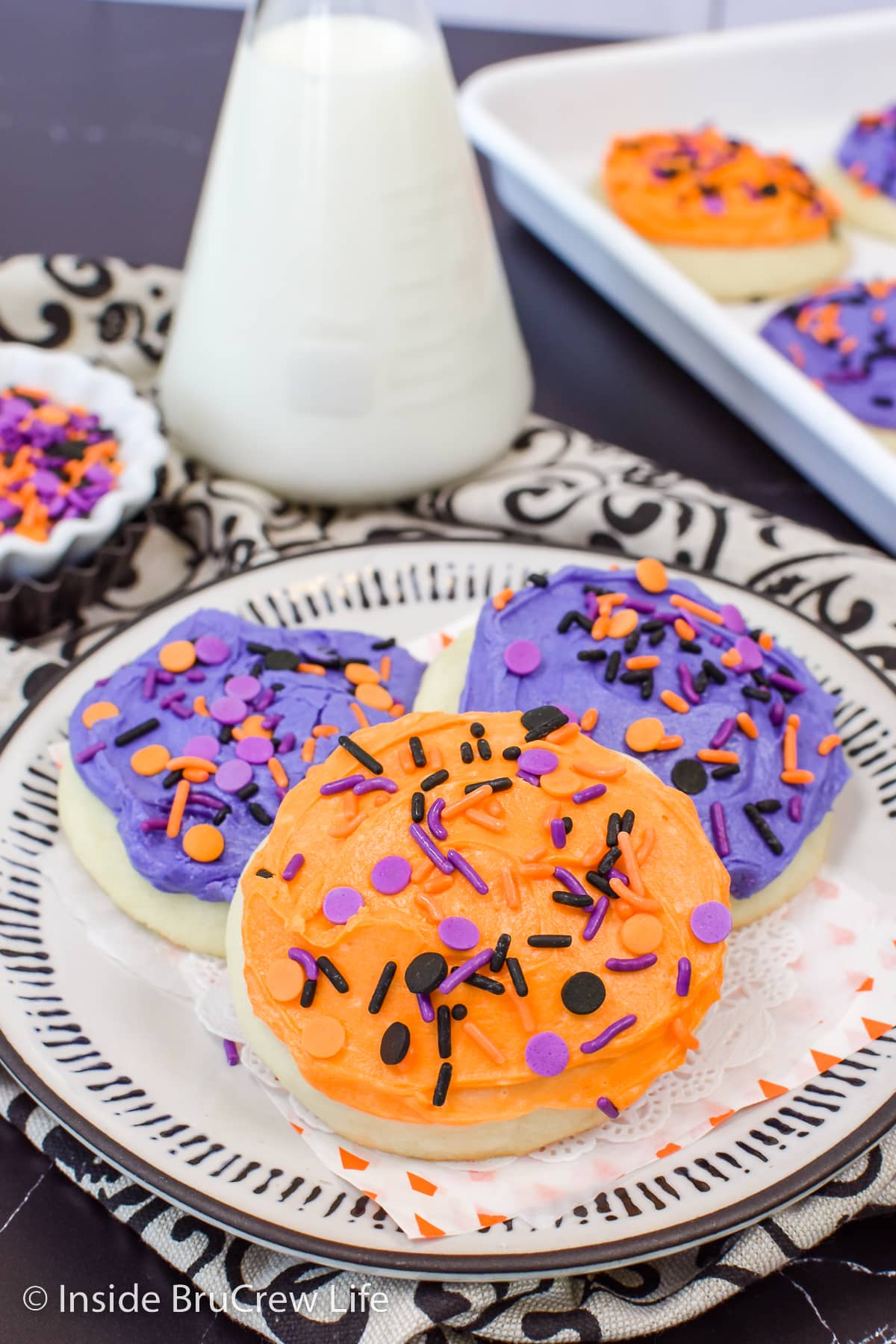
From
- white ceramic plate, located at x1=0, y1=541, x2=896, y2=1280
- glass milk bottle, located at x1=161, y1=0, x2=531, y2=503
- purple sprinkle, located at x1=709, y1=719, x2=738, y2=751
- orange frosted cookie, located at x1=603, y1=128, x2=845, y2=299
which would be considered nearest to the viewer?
white ceramic plate, located at x1=0, y1=541, x2=896, y2=1280

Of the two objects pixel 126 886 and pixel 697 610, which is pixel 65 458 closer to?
pixel 126 886

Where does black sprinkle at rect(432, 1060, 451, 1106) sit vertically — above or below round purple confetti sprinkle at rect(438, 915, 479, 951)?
below

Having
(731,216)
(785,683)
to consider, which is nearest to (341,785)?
(785,683)

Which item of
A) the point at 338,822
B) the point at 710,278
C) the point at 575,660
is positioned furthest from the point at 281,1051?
the point at 710,278

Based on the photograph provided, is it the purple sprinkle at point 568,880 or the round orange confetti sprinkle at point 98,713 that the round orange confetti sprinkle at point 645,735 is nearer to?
the purple sprinkle at point 568,880

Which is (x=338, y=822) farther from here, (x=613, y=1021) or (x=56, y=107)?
(x=56, y=107)

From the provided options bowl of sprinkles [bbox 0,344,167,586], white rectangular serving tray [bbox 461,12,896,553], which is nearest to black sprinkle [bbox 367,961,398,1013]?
bowl of sprinkles [bbox 0,344,167,586]

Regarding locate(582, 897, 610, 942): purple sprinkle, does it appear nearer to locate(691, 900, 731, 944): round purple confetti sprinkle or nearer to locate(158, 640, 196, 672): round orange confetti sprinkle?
locate(691, 900, 731, 944): round purple confetti sprinkle
